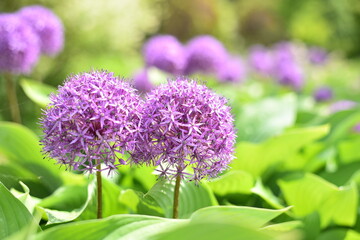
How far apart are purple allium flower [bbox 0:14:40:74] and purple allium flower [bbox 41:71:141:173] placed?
56.3 inches

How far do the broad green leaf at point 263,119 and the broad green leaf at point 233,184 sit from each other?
84 centimetres

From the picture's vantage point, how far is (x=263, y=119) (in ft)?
9.81

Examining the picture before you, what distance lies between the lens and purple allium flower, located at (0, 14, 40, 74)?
8.21 feet

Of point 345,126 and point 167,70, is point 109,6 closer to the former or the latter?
point 167,70

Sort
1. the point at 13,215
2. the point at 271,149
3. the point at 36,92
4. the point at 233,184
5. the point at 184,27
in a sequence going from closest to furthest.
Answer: the point at 13,215 → the point at 233,184 → the point at 271,149 → the point at 36,92 → the point at 184,27

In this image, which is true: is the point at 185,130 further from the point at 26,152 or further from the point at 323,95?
the point at 323,95

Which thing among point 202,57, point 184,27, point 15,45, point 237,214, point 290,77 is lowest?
point 237,214

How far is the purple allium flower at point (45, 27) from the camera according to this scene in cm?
293

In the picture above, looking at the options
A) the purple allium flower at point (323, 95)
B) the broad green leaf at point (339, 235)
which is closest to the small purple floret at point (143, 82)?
the broad green leaf at point (339, 235)

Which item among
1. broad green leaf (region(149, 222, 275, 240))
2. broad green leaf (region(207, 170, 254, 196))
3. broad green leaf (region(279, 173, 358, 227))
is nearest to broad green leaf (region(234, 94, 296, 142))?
broad green leaf (region(279, 173, 358, 227))

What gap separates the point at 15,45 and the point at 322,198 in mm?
1892

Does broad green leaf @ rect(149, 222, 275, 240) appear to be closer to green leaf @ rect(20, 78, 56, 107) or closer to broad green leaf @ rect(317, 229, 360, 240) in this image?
broad green leaf @ rect(317, 229, 360, 240)

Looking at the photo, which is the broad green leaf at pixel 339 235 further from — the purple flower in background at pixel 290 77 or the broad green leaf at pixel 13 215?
the purple flower in background at pixel 290 77

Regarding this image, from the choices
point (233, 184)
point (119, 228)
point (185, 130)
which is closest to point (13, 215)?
point (119, 228)
